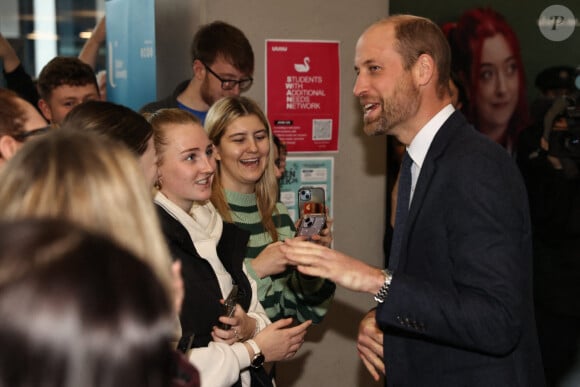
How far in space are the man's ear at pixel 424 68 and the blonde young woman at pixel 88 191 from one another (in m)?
1.50

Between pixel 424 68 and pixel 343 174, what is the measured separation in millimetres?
2091

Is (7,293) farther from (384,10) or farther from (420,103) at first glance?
(384,10)

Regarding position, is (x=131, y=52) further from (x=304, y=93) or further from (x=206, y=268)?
(x=206, y=268)

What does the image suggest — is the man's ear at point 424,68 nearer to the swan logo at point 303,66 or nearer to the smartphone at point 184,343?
the smartphone at point 184,343

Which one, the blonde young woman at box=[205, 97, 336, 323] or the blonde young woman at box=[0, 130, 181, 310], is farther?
the blonde young woman at box=[205, 97, 336, 323]

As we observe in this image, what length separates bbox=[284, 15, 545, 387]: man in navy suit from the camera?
204 centimetres

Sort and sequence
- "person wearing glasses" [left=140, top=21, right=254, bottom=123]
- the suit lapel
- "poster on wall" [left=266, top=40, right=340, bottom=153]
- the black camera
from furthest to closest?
"poster on wall" [left=266, top=40, right=340, bottom=153] < the black camera < "person wearing glasses" [left=140, top=21, right=254, bottom=123] < the suit lapel

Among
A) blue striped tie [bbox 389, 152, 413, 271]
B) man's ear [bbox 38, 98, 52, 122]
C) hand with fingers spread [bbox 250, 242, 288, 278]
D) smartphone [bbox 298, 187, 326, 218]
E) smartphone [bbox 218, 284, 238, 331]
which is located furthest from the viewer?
man's ear [bbox 38, 98, 52, 122]

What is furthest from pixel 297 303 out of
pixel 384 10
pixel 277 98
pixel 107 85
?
pixel 107 85

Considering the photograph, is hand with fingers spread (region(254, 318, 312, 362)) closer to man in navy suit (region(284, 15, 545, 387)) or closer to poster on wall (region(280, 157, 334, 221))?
man in navy suit (region(284, 15, 545, 387))

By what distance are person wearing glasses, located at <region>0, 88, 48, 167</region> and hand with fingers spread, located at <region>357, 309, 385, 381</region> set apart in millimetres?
1165

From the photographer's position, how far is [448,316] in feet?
6.71

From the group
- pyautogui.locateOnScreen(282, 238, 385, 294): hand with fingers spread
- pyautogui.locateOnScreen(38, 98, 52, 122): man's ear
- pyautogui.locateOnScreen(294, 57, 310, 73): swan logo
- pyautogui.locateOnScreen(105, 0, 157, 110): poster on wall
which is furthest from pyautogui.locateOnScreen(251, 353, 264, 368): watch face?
pyautogui.locateOnScreen(105, 0, 157, 110): poster on wall

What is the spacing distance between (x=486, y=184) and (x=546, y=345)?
8.17 feet
